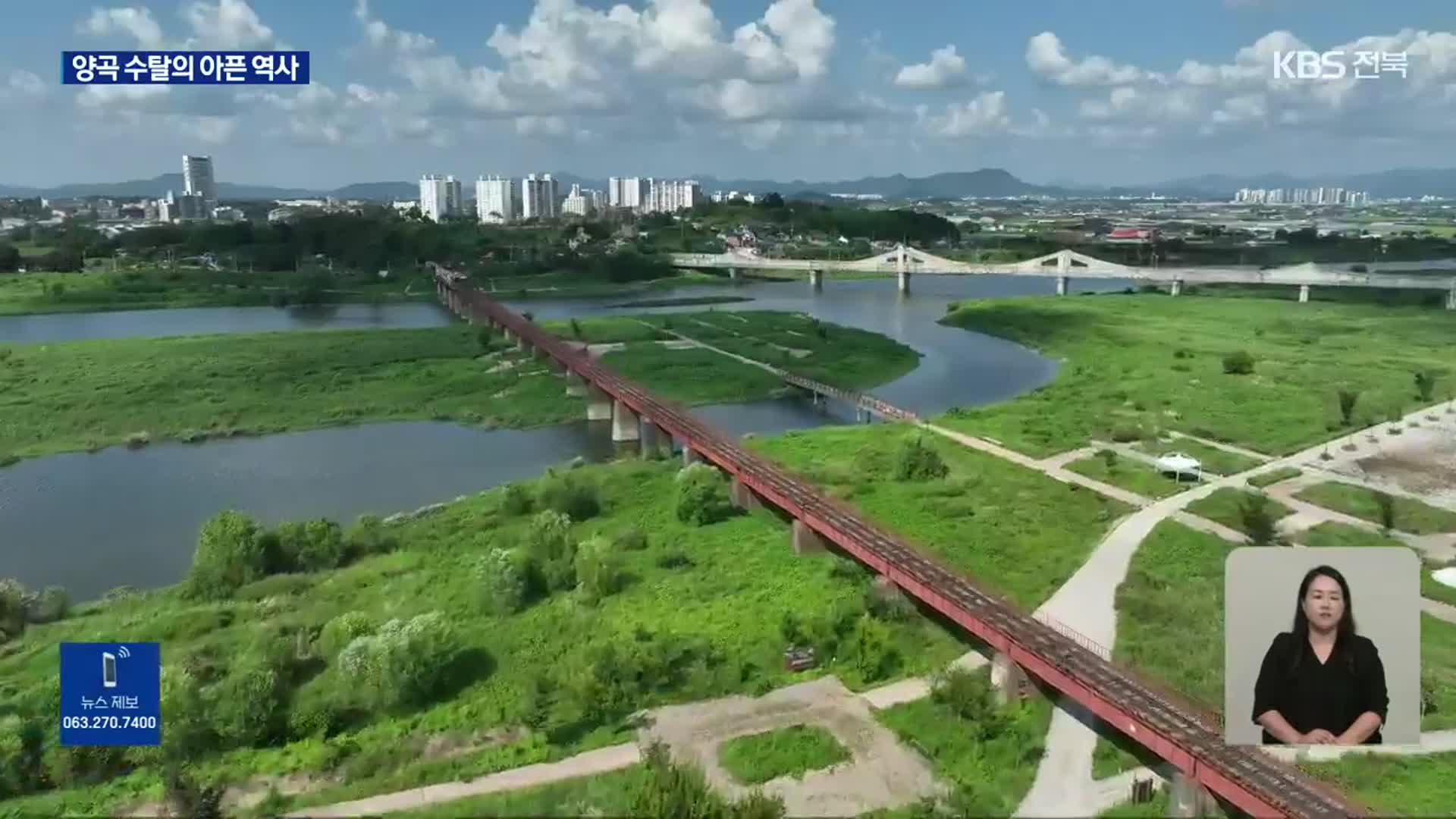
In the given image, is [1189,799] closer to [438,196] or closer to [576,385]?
[576,385]

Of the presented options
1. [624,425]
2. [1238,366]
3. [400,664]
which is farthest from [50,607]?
[1238,366]

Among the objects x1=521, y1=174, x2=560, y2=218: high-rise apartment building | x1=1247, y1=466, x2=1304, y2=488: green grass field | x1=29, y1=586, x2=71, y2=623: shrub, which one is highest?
x1=521, y1=174, x2=560, y2=218: high-rise apartment building

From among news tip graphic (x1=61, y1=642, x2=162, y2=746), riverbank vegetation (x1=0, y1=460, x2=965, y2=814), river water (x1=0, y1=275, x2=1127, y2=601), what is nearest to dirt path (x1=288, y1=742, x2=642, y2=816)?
riverbank vegetation (x1=0, y1=460, x2=965, y2=814)

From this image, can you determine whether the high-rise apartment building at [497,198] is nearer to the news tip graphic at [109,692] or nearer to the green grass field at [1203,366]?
the green grass field at [1203,366]

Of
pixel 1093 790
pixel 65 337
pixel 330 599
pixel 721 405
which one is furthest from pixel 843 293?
pixel 1093 790

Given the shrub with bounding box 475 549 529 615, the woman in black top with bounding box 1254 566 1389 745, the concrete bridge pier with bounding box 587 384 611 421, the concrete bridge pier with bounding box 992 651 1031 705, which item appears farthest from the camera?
the concrete bridge pier with bounding box 587 384 611 421

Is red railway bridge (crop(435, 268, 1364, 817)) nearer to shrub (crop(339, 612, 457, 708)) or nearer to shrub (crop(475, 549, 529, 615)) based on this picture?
shrub (crop(475, 549, 529, 615))

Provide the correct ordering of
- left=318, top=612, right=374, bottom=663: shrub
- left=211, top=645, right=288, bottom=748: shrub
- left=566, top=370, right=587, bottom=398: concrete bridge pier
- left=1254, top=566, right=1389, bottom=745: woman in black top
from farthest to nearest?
1. left=566, top=370, right=587, bottom=398: concrete bridge pier
2. left=318, top=612, right=374, bottom=663: shrub
3. left=211, top=645, right=288, bottom=748: shrub
4. left=1254, top=566, right=1389, bottom=745: woman in black top
